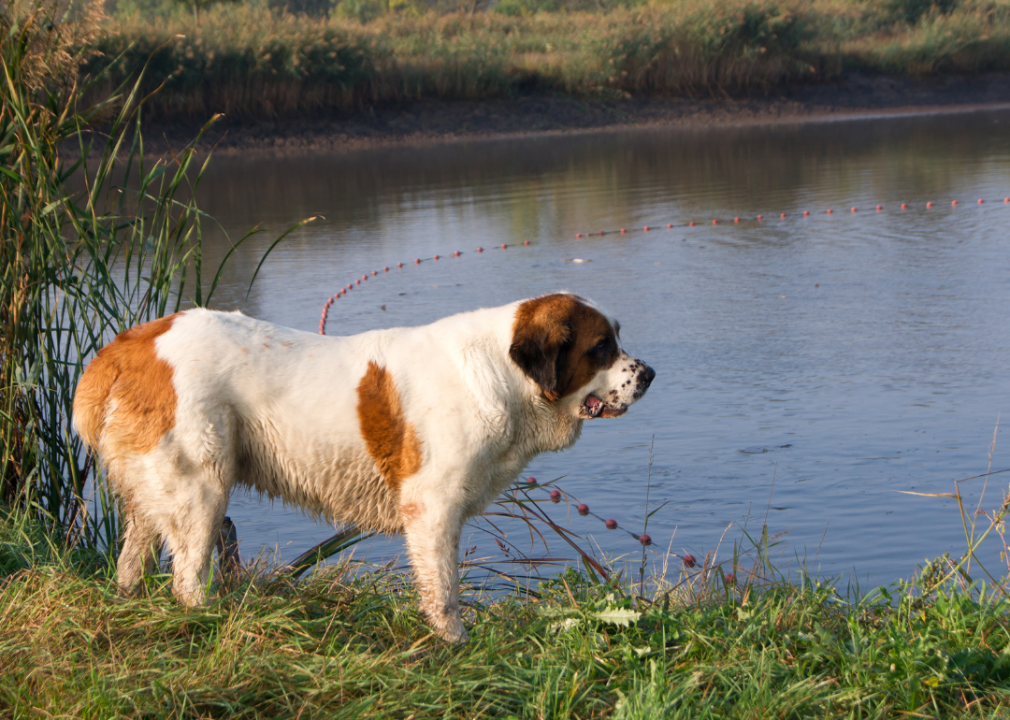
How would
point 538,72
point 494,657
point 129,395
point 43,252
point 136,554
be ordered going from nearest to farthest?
point 494,657, point 129,395, point 136,554, point 43,252, point 538,72

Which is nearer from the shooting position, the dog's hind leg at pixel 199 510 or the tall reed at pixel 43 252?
the dog's hind leg at pixel 199 510

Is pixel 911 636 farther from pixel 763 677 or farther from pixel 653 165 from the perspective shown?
pixel 653 165

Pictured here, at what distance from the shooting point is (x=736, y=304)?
11.3 meters

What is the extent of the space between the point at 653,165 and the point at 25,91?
21.9 meters

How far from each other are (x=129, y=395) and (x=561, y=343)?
5.23ft

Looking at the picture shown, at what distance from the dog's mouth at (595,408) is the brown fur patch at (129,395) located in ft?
4.99

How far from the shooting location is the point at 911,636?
3.93 m

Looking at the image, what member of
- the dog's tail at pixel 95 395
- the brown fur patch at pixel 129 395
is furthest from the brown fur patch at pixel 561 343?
the dog's tail at pixel 95 395

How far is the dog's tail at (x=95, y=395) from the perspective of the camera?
4.08 m

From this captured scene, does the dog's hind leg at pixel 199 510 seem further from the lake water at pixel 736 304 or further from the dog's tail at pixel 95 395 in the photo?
the lake water at pixel 736 304

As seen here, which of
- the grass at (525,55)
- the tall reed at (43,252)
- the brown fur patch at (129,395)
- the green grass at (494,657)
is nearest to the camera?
the green grass at (494,657)

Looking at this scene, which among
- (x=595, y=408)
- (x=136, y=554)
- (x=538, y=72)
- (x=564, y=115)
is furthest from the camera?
(x=538, y=72)

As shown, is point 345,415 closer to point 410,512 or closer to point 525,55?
point 410,512

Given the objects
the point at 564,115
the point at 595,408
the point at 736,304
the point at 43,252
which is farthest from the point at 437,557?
the point at 564,115
